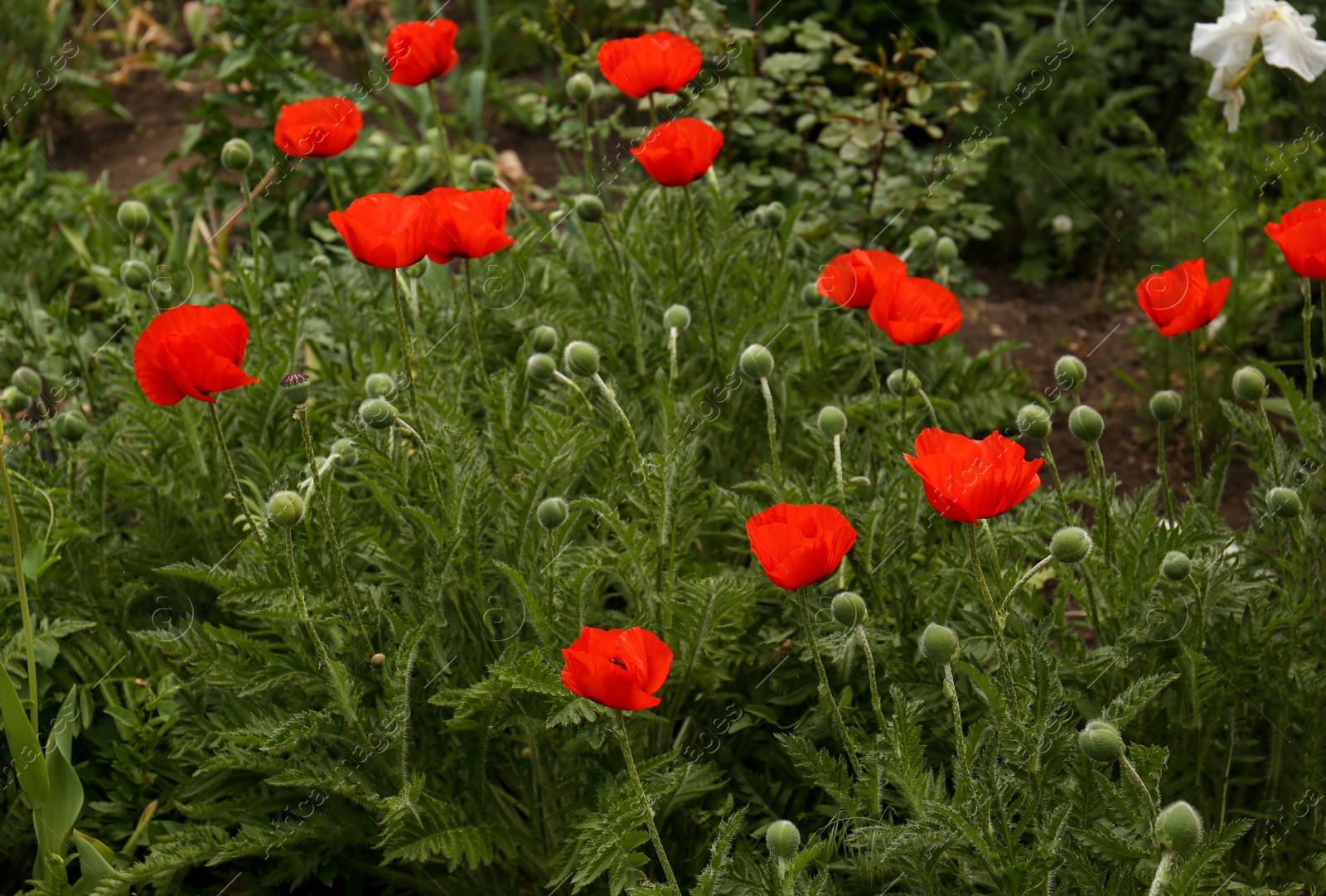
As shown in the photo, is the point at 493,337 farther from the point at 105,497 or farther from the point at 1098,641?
the point at 1098,641

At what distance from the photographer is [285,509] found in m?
1.62

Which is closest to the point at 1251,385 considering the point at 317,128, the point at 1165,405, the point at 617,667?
the point at 1165,405

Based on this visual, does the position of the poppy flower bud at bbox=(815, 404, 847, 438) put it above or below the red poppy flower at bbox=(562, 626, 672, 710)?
below

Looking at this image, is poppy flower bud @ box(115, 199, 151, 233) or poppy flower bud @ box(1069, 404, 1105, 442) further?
poppy flower bud @ box(115, 199, 151, 233)

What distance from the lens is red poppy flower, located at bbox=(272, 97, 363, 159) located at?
2361mm

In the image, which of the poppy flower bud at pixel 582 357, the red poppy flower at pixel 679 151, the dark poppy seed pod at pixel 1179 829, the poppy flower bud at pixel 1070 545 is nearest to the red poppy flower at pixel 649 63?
the red poppy flower at pixel 679 151

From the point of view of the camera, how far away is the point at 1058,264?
409 centimetres

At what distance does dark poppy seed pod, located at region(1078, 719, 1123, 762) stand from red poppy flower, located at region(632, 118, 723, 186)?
123 centimetres

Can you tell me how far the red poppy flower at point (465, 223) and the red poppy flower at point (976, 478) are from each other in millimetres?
824

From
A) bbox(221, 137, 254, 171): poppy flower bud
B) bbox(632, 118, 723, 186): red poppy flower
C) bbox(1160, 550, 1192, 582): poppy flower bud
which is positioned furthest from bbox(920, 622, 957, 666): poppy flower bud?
bbox(221, 137, 254, 171): poppy flower bud

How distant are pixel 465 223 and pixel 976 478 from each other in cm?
92

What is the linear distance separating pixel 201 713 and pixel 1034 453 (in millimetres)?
2317

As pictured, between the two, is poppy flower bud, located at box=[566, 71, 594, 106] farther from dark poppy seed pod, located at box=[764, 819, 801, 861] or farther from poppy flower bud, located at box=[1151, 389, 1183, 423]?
dark poppy seed pod, located at box=[764, 819, 801, 861]

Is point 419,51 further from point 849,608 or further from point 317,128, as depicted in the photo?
point 849,608
